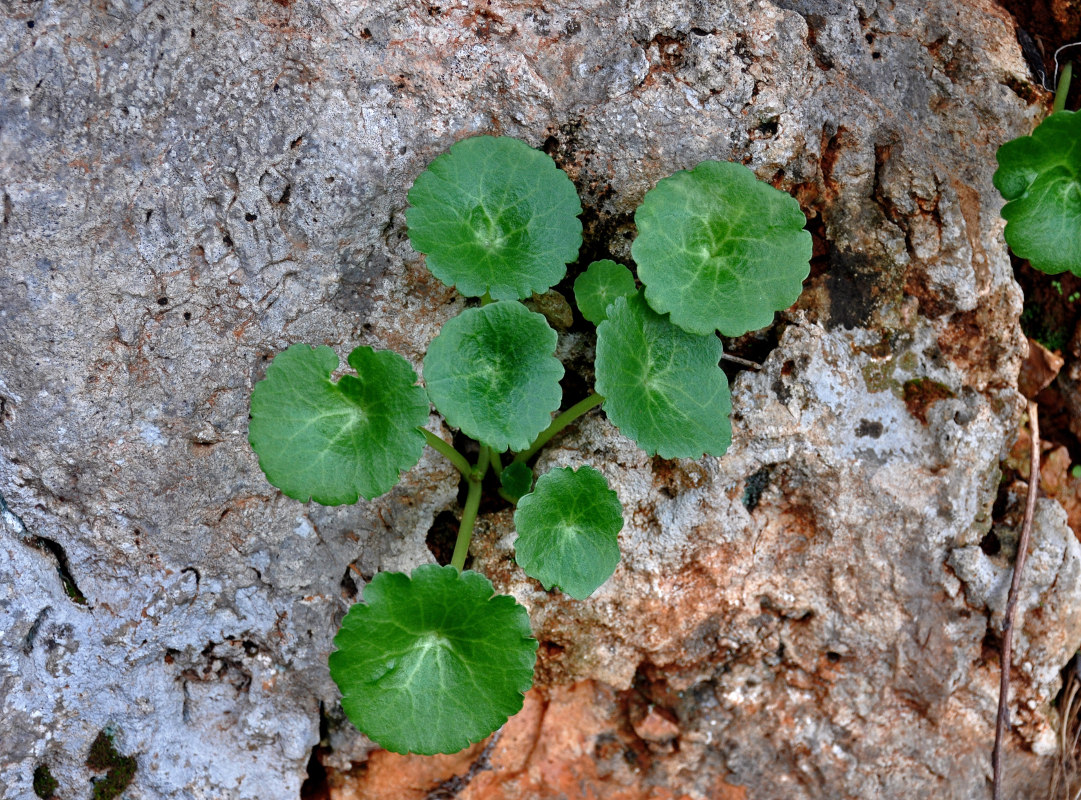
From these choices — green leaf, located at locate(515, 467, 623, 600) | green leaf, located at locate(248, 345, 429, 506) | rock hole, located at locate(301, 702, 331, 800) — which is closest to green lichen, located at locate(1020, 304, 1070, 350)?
green leaf, located at locate(515, 467, 623, 600)

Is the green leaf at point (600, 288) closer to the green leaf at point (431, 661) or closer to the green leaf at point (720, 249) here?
the green leaf at point (720, 249)

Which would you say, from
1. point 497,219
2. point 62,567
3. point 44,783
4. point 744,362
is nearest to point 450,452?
point 497,219

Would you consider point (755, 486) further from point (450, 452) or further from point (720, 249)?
point (450, 452)

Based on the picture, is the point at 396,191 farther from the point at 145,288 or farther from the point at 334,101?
the point at 145,288

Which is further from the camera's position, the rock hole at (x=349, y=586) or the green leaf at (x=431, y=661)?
the rock hole at (x=349, y=586)

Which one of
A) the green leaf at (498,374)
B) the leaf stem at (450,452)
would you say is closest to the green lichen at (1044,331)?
the green leaf at (498,374)

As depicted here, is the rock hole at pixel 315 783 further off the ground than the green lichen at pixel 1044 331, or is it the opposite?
the green lichen at pixel 1044 331

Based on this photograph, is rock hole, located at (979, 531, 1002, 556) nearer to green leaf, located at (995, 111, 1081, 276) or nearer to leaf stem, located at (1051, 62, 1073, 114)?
green leaf, located at (995, 111, 1081, 276)
